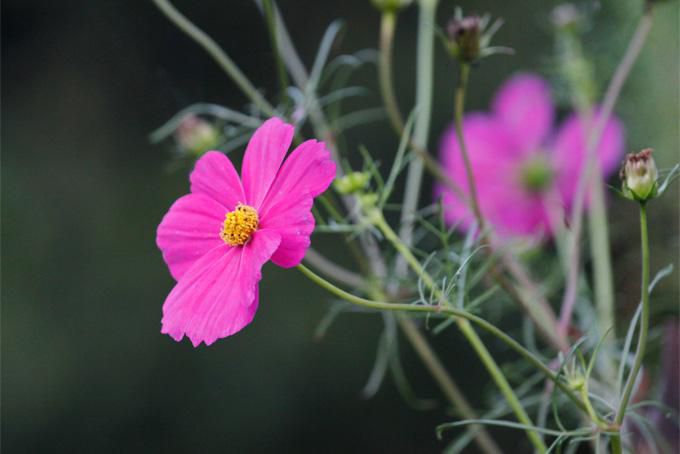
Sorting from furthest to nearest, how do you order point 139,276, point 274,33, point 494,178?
point 139,276
point 494,178
point 274,33

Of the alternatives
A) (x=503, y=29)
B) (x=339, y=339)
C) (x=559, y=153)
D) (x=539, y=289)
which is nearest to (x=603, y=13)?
(x=559, y=153)

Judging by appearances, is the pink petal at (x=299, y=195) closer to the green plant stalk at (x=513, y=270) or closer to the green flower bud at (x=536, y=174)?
the green plant stalk at (x=513, y=270)

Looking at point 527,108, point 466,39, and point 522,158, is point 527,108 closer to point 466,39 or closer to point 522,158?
point 522,158

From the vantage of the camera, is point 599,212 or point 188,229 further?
point 599,212

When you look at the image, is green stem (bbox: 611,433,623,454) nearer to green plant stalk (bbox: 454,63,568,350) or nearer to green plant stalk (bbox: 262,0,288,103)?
green plant stalk (bbox: 454,63,568,350)

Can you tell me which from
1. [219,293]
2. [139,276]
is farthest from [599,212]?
[139,276]

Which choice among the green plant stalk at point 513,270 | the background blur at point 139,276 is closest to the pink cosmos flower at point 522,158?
the green plant stalk at point 513,270
